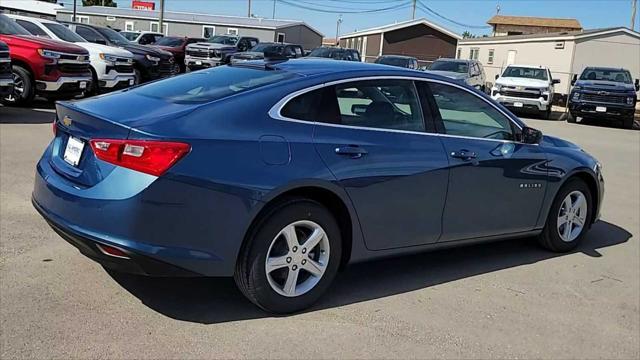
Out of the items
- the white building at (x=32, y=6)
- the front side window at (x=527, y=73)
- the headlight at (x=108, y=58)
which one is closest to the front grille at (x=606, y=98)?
the front side window at (x=527, y=73)

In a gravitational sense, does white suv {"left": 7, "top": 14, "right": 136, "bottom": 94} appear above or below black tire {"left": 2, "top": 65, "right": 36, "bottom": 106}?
above

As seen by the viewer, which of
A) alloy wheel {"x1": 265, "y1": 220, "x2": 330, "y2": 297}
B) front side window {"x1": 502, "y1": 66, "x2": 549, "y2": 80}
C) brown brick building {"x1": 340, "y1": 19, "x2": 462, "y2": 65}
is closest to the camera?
alloy wheel {"x1": 265, "y1": 220, "x2": 330, "y2": 297}

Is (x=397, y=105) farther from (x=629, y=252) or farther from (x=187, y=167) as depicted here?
(x=629, y=252)

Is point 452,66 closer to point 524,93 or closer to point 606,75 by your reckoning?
point 524,93

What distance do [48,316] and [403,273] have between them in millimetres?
2610

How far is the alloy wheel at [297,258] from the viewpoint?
389cm

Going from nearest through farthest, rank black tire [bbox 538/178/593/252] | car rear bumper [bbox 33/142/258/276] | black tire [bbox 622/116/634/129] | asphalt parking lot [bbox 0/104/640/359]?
car rear bumper [bbox 33/142/258/276] < asphalt parking lot [bbox 0/104/640/359] < black tire [bbox 538/178/593/252] < black tire [bbox 622/116/634/129]

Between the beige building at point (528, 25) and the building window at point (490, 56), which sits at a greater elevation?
the beige building at point (528, 25)

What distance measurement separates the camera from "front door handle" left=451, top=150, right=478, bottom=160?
185 inches

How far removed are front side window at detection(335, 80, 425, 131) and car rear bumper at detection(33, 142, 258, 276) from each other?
1097mm

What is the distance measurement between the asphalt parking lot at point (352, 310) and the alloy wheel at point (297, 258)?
0.21 metres

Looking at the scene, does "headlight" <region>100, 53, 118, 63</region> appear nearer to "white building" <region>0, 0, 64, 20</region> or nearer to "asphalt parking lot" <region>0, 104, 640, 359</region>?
"asphalt parking lot" <region>0, 104, 640, 359</region>

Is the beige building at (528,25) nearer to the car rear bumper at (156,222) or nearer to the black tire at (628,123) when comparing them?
the black tire at (628,123)

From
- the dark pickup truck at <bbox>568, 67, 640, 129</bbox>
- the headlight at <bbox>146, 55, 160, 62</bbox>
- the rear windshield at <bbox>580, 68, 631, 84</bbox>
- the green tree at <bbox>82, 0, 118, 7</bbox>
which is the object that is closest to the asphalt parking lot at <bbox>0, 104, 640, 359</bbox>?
the headlight at <bbox>146, 55, 160, 62</bbox>
